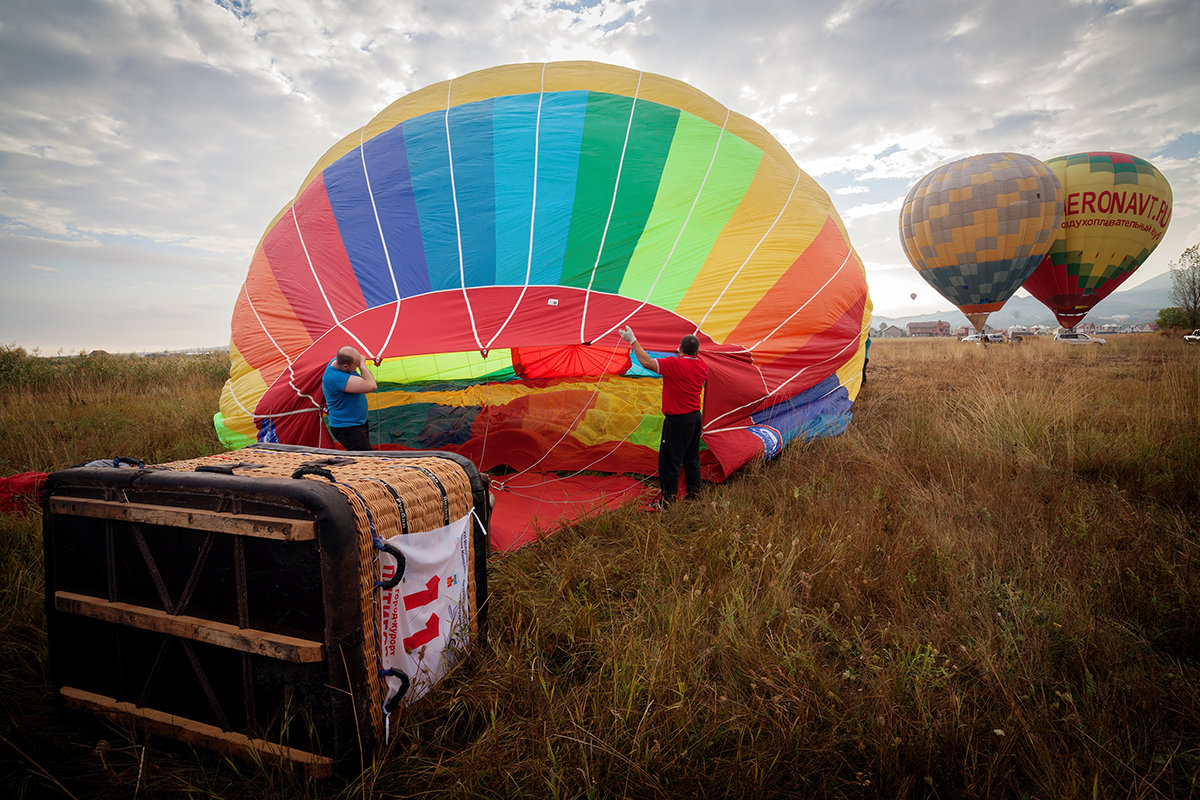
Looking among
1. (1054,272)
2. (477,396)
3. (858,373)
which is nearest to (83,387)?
(477,396)

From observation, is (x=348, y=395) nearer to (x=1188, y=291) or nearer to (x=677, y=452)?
(x=677, y=452)

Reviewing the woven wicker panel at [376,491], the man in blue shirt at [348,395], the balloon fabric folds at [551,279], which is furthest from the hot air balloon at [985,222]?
the woven wicker panel at [376,491]

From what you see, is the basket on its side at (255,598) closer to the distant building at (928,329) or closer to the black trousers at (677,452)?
the black trousers at (677,452)

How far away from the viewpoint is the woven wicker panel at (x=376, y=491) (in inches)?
57.2

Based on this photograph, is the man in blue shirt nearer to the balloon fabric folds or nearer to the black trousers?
the balloon fabric folds

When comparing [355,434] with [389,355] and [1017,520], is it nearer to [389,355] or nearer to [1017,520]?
[389,355]

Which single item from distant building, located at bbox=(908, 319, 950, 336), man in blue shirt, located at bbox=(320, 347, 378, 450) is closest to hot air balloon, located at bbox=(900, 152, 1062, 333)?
man in blue shirt, located at bbox=(320, 347, 378, 450)

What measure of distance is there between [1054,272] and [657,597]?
19704mm

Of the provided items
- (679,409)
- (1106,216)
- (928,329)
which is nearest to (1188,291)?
(1106,216)

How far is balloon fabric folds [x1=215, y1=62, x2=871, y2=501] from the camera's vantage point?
12.2 ft

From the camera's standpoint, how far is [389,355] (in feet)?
11.1

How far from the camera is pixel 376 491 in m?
1.57

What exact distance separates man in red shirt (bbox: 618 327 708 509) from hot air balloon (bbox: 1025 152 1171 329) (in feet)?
54.0

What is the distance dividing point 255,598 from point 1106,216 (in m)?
20.3
